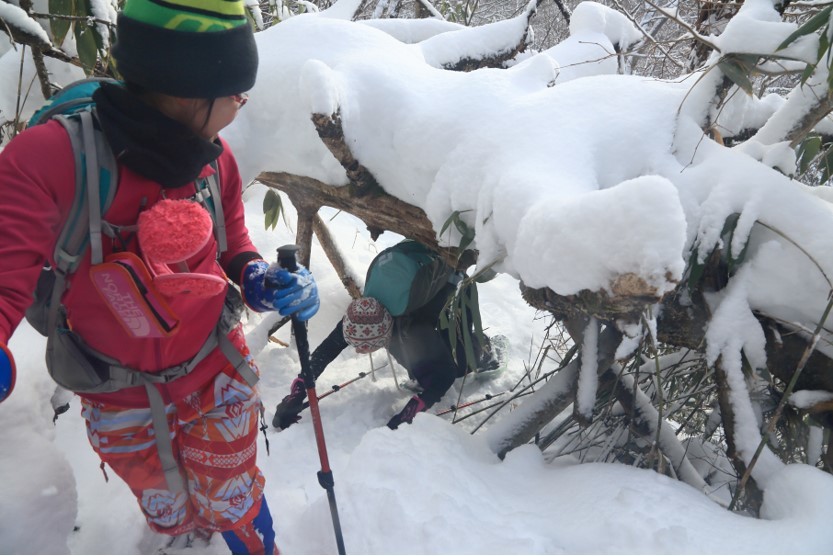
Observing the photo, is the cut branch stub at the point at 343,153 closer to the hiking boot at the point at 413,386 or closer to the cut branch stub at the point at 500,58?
the cut branch stub at the point at 500,58

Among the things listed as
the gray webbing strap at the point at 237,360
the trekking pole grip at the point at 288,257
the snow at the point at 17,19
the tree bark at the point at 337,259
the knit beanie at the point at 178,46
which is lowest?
the tree bark at the point at 337,259

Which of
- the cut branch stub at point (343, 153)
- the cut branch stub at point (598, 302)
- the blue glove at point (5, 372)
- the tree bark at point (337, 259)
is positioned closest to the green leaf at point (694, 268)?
the cut branch stub at point (598, 302)

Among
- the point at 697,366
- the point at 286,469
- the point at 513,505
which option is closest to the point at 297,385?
the point at 286,469

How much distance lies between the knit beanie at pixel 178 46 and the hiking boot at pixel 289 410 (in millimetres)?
1871

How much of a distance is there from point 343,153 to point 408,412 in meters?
1.37

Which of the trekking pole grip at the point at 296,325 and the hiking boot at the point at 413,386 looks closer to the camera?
the trekking pole grip at the point at 296,325

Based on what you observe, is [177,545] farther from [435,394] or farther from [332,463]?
[435,394]

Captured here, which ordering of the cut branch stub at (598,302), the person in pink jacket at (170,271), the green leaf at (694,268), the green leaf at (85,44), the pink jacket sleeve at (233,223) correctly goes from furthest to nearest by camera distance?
the green leaf at (85,44) < the green leaf at (694,268) < the pink jacket sleeve at (233,223) < the cut branch stub at (598,302) < the person in pink jacket at (170,271)

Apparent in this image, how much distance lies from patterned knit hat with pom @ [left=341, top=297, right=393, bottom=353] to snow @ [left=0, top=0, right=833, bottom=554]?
551mm

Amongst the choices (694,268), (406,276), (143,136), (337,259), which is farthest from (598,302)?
(337,259)

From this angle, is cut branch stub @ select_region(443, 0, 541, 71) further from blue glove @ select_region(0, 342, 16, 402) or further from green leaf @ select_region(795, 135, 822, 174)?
blue glove @ select_region(0, 342, 16, 402)

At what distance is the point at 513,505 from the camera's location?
1.65 meters

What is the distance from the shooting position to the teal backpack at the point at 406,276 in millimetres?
2543

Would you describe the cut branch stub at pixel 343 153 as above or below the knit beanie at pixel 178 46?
below
